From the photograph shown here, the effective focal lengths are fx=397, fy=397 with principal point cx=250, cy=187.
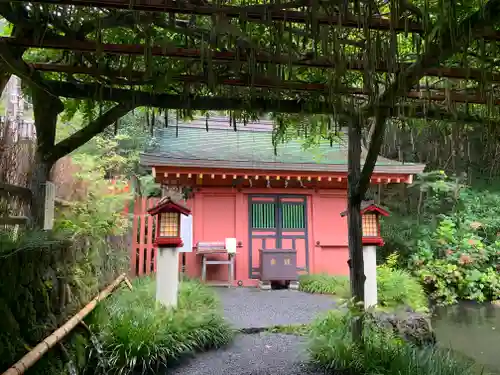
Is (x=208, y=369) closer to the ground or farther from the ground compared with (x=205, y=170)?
closer to the ground

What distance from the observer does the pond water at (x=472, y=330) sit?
565cm

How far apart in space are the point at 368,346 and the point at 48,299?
9.50 ft

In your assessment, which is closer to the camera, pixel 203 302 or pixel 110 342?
pixel 110 342

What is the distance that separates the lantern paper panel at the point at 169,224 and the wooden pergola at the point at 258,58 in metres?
2.03

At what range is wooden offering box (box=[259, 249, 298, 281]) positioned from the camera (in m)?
8.33

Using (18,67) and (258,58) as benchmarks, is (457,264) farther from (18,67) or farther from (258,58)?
(18,67)

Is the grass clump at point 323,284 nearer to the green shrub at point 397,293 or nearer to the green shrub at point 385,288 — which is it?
the green shrub at point 385,288

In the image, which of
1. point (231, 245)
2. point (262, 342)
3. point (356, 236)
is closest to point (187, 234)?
point (231, 245)

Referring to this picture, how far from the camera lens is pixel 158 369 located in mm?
3922

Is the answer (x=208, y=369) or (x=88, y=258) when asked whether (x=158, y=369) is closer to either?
(x=208, y=369)

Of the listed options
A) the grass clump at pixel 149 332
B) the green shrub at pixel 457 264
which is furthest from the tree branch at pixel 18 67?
the green shrub at pixel 457 264

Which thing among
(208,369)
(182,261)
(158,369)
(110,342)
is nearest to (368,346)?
(208,369)

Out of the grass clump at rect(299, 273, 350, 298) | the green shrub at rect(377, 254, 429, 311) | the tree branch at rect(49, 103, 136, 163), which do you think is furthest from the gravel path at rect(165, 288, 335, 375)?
the tree branch at rect(49, 103, 136, 163)

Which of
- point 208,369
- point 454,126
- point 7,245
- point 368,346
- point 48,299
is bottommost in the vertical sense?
point 208,369
